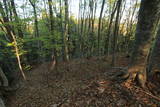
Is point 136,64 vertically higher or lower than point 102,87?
higher

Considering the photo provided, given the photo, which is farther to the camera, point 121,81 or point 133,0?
point 133,0

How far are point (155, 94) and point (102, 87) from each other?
1440 mm

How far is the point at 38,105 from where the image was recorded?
12.6ft

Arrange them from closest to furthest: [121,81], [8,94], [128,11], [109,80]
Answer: [121,81] < [109,80] < [8,94] < [128,11]

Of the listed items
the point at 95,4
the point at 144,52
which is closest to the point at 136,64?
the point at 144,52

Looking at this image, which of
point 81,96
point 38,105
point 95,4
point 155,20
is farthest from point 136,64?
point 95,4

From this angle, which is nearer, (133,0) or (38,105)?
(38,105)

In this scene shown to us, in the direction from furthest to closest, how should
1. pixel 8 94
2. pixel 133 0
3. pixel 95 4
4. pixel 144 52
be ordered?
pixel 133 0 → pixel 95 4 → pixel 8 94 → pixel 144 52

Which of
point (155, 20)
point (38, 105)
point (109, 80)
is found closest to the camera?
point (155, 20)

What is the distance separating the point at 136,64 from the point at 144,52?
1.36 ft

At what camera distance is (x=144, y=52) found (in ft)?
8.53

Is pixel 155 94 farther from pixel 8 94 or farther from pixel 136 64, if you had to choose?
pixel 8 94

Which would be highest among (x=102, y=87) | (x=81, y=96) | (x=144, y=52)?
(x=144, y=52)

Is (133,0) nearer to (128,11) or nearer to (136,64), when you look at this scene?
(128,11)
